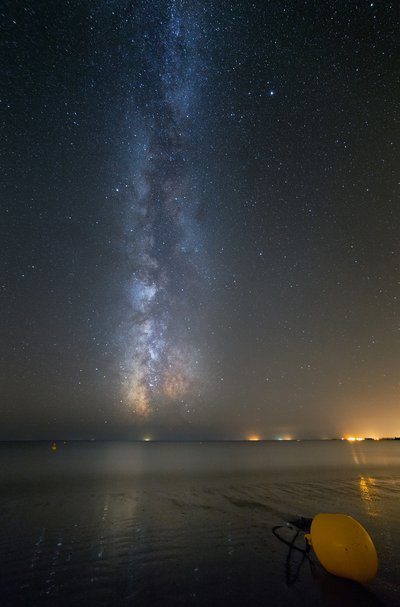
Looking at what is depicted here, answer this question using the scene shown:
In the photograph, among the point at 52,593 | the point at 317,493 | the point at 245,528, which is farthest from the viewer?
the point at 317,493

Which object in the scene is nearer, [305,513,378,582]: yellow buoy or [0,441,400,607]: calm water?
[305,513,378,582]: yellow buoy

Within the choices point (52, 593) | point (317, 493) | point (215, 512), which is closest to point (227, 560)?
point (52, 593)

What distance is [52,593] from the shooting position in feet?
23.5

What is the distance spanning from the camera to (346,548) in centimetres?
698

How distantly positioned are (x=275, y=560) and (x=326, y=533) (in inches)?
99.4

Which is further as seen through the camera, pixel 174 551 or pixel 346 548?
pixel 174 551

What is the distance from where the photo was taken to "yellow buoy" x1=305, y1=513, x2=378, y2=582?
6.86 meters

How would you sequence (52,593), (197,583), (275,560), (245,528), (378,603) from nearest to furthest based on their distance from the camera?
(378,603)
(52,593)
(197,583)
(275,560)
(245,528)

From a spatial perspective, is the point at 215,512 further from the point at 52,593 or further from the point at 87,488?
the point at 87,488

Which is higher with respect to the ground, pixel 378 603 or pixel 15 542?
pixel 15 542

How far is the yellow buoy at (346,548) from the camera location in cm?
686

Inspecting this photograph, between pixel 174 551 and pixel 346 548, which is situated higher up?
pixel 346 548

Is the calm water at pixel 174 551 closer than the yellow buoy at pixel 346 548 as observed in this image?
No

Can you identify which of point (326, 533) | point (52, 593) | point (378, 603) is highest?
point (326, 533)
